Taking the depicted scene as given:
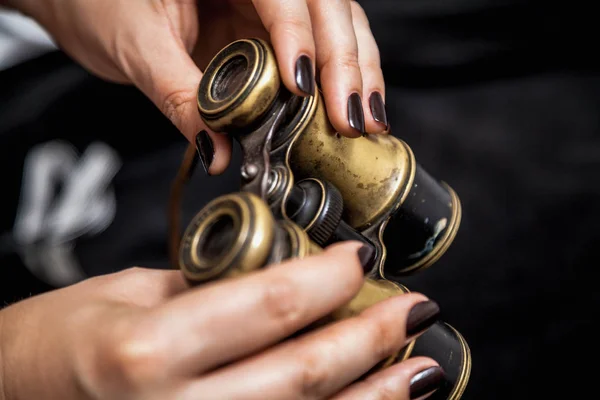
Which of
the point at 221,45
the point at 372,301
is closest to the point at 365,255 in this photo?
the point at 372,301

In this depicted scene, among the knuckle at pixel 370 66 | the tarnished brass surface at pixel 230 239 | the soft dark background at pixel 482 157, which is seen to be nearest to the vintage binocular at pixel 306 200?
the tarnished brass surface at pixel 230 239

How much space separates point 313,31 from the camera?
851 mm

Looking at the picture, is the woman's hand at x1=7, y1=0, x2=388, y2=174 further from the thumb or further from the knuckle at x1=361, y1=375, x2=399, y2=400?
the knuckle at x1=361, y1=375, x2=399, y2=400

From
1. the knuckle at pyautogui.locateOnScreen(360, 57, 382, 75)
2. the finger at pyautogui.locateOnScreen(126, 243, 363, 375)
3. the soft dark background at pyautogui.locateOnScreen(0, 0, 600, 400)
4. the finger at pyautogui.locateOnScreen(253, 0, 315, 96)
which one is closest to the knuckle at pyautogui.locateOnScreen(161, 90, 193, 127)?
the finger at pyautogui.locateOnScreen(253, 0, 315, 96)

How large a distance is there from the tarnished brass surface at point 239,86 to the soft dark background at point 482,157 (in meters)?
0.72

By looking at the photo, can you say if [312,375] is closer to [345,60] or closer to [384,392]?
[384,392]

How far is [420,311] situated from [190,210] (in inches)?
34.2

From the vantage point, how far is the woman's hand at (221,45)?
766 mm

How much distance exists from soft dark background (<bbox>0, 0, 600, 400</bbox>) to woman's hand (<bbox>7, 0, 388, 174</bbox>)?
1.32 ft

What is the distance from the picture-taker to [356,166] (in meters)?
0.79

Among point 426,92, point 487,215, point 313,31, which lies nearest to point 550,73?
point 426,92

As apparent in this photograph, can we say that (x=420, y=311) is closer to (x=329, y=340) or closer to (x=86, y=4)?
(x=329, y=340)

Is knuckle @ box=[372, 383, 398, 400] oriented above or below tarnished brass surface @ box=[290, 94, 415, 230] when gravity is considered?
below

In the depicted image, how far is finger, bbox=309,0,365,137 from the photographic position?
30.2 inches
